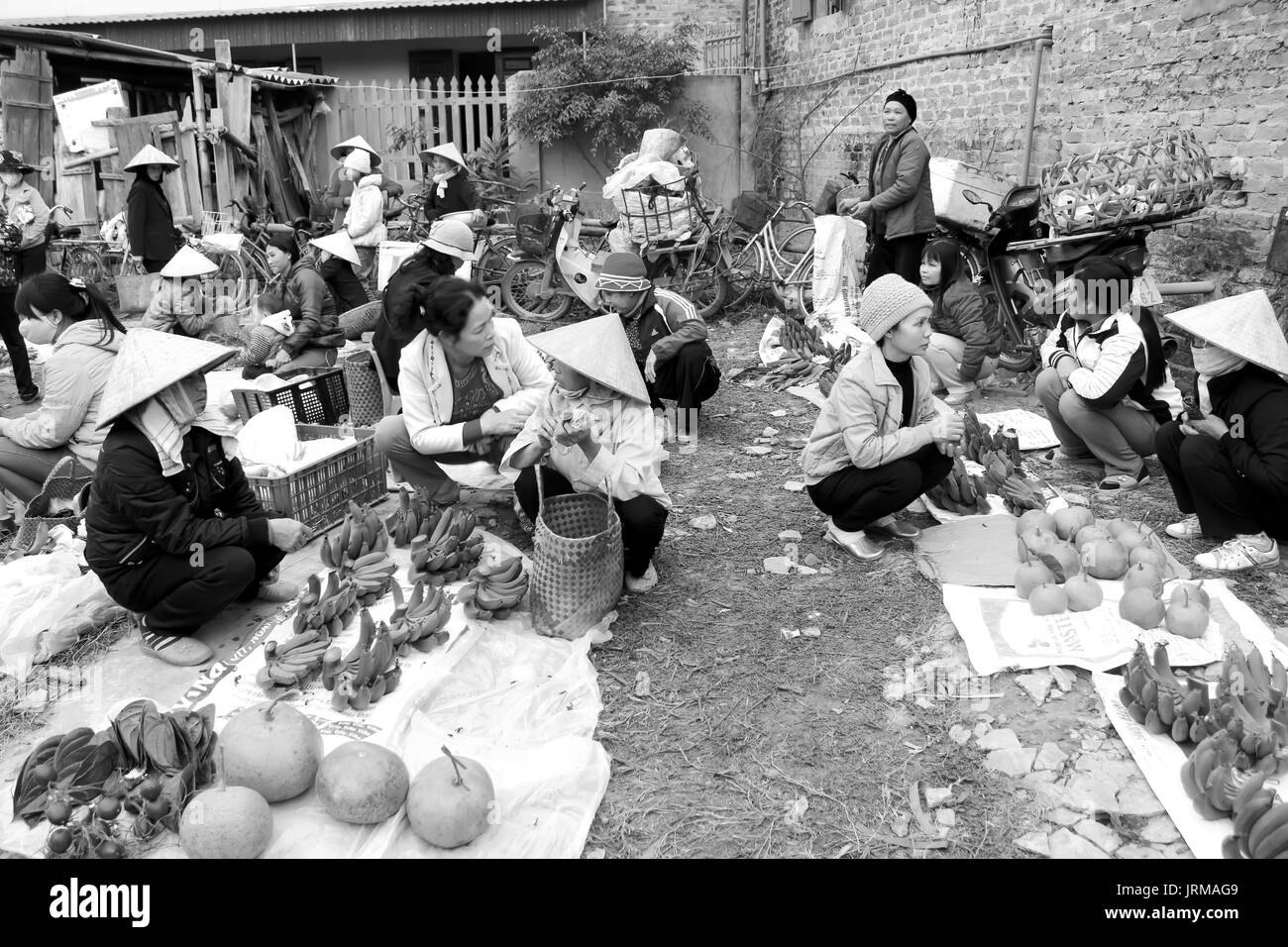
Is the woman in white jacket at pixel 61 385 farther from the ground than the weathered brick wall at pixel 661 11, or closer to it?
closer to it

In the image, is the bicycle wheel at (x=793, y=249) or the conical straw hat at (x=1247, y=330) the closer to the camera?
the conical straw hat at (x=1247, y=330)

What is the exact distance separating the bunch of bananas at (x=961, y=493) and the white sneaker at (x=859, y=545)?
58 centimetres

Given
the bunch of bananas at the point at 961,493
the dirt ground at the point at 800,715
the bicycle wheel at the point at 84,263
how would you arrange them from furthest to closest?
the bicycle wheel at the point at 84,263, the bunch of bananas at the point at 961,493, the dirt ground at the point at 800,715

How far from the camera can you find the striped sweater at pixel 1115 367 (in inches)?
202

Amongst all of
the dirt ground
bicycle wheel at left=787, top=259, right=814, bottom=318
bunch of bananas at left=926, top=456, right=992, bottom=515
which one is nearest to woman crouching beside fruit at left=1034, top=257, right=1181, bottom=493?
the dirt ground

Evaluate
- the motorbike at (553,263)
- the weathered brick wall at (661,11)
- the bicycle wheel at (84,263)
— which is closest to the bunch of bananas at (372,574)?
the motorbike at (553,263)

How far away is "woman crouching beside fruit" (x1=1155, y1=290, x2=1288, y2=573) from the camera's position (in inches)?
162

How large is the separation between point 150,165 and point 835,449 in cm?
772

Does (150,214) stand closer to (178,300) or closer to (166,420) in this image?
(178,300)

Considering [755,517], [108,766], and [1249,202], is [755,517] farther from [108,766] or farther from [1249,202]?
[1249,202]

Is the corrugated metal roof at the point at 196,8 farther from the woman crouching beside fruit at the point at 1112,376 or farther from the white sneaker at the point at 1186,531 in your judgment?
the white sneaker at the point at 1186,531

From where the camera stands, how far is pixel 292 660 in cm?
362

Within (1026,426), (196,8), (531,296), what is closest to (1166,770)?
(1026,426)

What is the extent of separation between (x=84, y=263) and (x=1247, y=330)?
12.2 meters
